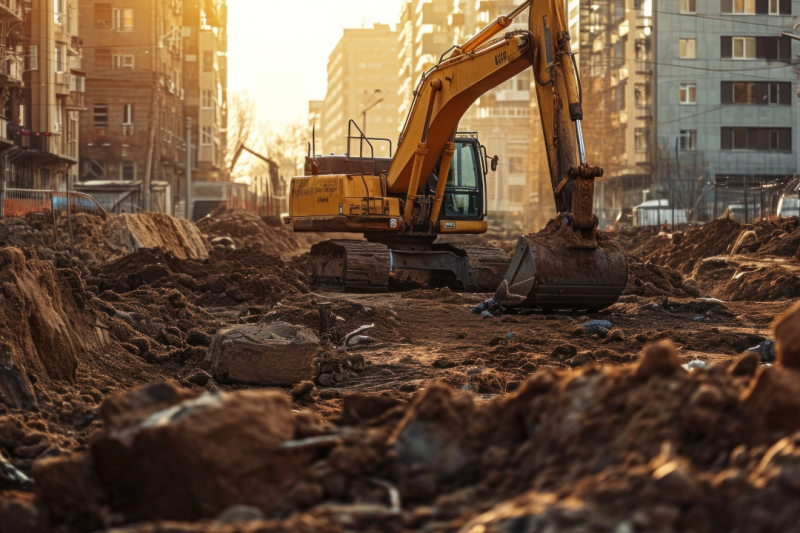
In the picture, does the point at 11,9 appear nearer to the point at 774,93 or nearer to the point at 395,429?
the point at 774,93

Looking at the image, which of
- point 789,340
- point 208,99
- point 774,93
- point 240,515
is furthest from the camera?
point 208,99

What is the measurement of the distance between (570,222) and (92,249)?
1587cm

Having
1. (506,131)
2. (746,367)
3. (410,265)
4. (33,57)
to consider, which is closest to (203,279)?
(410,265)

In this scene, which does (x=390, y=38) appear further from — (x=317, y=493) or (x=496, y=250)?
(x=317, y=493)

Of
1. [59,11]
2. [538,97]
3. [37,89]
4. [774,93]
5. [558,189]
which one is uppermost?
[59,11]

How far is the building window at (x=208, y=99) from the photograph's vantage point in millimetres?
76562

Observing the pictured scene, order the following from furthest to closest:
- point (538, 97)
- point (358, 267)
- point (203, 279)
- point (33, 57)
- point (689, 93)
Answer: point (689, 93) < point (33, 57) < point (358, 267) < point (203, 279) < point (538, 97)

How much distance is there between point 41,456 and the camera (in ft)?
19.2

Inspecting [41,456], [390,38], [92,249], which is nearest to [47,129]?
[92,249]

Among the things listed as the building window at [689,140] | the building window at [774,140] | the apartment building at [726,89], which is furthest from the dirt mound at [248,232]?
the building window at [774,140]

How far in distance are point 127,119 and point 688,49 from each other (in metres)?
32.3

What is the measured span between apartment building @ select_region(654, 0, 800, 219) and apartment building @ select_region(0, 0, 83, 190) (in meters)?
32.4

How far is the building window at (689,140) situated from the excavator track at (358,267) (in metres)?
44.2

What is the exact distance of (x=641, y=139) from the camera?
65.4m
